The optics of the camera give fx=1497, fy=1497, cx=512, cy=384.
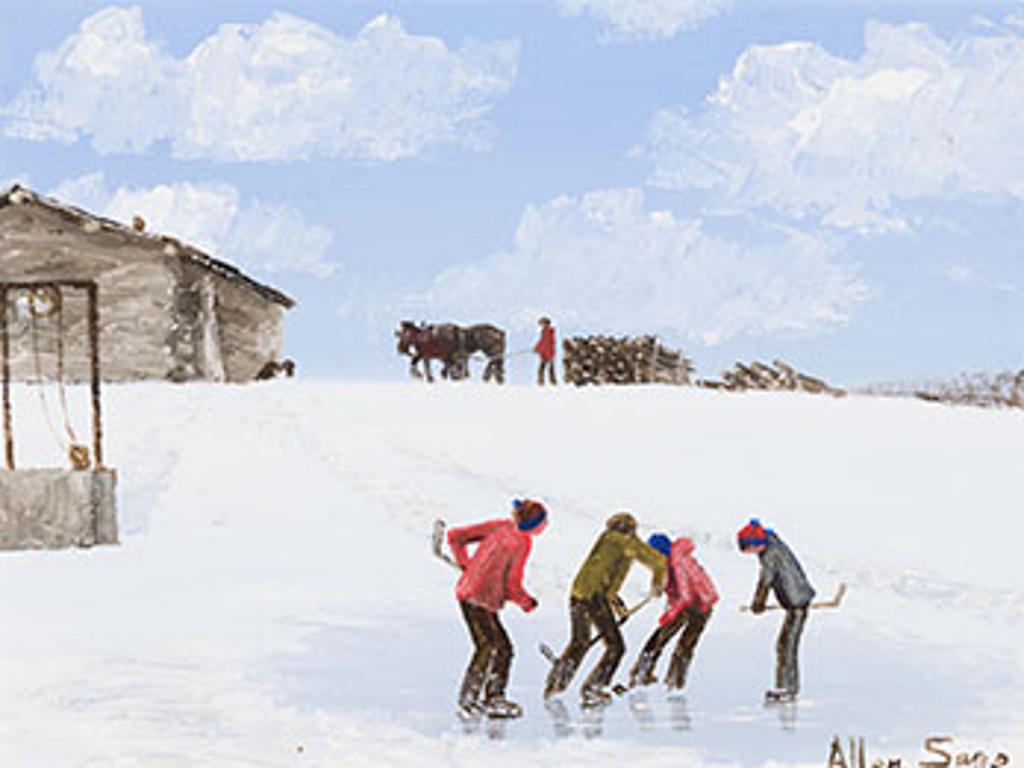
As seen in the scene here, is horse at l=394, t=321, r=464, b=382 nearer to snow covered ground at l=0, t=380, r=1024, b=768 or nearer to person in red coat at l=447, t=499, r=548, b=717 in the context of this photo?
snow covered ground at l=0, t=380, r=1024, b=768

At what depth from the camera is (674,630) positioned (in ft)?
29.4

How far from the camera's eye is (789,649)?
881 centimetres

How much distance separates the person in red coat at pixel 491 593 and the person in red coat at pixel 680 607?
2.76 feet

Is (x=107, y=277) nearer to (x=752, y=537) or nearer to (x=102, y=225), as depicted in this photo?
(x=102, y=225)

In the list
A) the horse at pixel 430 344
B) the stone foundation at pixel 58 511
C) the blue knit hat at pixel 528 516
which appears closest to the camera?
the blue knit hat at pixel 528 516

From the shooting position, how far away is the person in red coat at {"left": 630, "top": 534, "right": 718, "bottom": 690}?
870 centimetres

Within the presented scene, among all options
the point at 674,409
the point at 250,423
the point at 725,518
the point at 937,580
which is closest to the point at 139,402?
the point at 250,423

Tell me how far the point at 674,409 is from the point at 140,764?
18.2 meters

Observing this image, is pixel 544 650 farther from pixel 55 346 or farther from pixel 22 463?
pixel 55 346

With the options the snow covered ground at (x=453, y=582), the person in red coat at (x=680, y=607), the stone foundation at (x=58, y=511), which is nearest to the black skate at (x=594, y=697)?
the snow covered ground at (x=453, y=582)

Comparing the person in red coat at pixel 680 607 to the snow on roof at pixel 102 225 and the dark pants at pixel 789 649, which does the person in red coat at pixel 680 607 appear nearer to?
the dark pants at pixel 789 649

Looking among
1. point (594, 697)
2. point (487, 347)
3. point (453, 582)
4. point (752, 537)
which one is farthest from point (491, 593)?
point (487, 347)

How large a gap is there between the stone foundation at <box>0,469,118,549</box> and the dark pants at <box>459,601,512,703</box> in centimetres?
791
